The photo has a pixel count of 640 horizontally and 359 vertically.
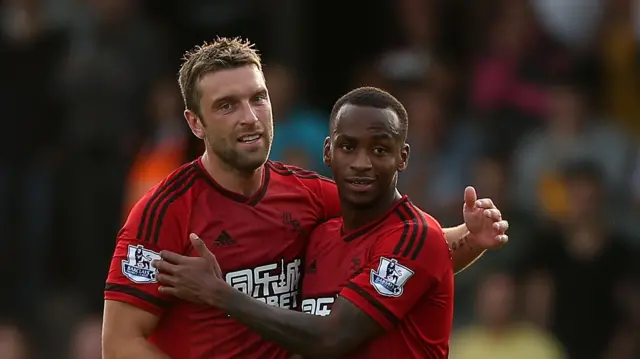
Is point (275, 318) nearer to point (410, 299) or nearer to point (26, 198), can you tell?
point (410, 299)

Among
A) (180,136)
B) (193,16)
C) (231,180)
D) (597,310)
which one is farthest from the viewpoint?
(193,16)

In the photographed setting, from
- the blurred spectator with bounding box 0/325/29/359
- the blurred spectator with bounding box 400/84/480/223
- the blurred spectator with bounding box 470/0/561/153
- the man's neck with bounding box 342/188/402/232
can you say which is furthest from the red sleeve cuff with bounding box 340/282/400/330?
the blurred spectator with bounding box 0/325/29/359

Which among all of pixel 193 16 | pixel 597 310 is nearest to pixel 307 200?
pixel 597 310

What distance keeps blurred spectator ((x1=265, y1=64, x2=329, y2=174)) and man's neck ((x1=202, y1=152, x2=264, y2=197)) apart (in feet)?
13.9

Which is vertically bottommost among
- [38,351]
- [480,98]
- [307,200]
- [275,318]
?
[38,351]

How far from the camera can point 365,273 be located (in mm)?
5539

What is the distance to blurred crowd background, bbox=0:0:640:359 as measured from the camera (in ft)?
31.9

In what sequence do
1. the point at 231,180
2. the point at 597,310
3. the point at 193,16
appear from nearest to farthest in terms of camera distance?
the point at 231,180
the point at 597,310
the point at 193,16

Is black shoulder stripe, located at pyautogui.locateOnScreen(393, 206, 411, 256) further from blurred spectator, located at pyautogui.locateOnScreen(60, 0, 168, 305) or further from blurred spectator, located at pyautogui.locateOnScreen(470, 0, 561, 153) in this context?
blurred spectator, located at pyautogui.locateOnScreen(60, 0, 168, 305)

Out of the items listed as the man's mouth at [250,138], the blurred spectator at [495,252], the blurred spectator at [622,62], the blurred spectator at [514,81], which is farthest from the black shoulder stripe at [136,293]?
the blurred spectator at [622,62]

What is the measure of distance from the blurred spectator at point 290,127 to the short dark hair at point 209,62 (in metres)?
4.30

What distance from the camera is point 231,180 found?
5801 millimetres

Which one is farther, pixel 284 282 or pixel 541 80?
pixel 541 80

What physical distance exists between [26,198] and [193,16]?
7.14 ft
